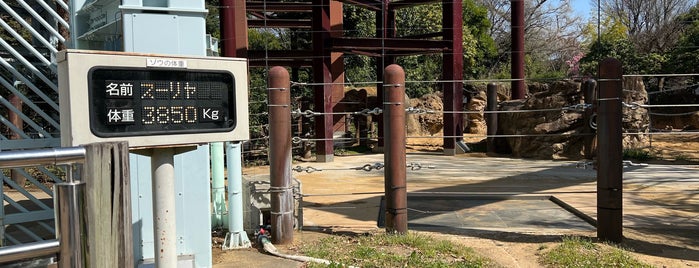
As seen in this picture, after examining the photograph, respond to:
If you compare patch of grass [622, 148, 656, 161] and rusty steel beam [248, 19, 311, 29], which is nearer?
patch of grass [622, 148, 656, 161]

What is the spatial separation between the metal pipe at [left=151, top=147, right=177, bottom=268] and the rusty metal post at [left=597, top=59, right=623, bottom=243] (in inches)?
126

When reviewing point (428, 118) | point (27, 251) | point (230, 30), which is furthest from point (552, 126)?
point (27, 251)

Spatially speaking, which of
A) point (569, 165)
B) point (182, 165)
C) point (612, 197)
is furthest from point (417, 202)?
point (569, 165)

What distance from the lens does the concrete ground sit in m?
4.87

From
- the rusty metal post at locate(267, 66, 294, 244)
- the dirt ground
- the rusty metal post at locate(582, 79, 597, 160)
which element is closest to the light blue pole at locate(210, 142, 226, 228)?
the dirt ground

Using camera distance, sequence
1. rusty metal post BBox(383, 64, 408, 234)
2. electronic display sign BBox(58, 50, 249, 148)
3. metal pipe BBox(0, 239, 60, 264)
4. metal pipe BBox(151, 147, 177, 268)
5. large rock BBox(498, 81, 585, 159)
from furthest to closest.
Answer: large rock BBox(498, 81, 585, 159)
rusty metal post BBox(383, 64, 408, 234)
metal pipe BBox(151, 147, 177, 268)
electronic display sign BBox(58, 50, 249, 148)
metal pipe BBox(0, 239, 60, 264)

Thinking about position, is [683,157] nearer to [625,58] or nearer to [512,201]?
[512,201]

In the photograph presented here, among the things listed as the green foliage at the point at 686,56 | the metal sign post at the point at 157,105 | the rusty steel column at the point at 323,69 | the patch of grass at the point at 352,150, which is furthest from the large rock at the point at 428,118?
the metal sign post at the point at 157,105

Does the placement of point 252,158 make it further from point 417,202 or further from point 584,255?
point 584,255

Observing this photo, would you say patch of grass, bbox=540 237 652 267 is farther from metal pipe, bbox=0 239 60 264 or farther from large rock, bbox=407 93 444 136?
large rock, bbox=407 93 444 136

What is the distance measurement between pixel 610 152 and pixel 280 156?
8.11 feet

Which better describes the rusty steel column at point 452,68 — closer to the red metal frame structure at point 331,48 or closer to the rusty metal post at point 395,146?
the red metal frame structure at point 331,48

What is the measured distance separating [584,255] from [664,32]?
25.1 meters

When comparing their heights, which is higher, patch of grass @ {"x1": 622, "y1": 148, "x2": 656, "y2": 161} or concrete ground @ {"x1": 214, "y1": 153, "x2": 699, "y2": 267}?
patch of grass @ {"x1": 622, "y1": 148, "x2": 656, "y2": 161}
